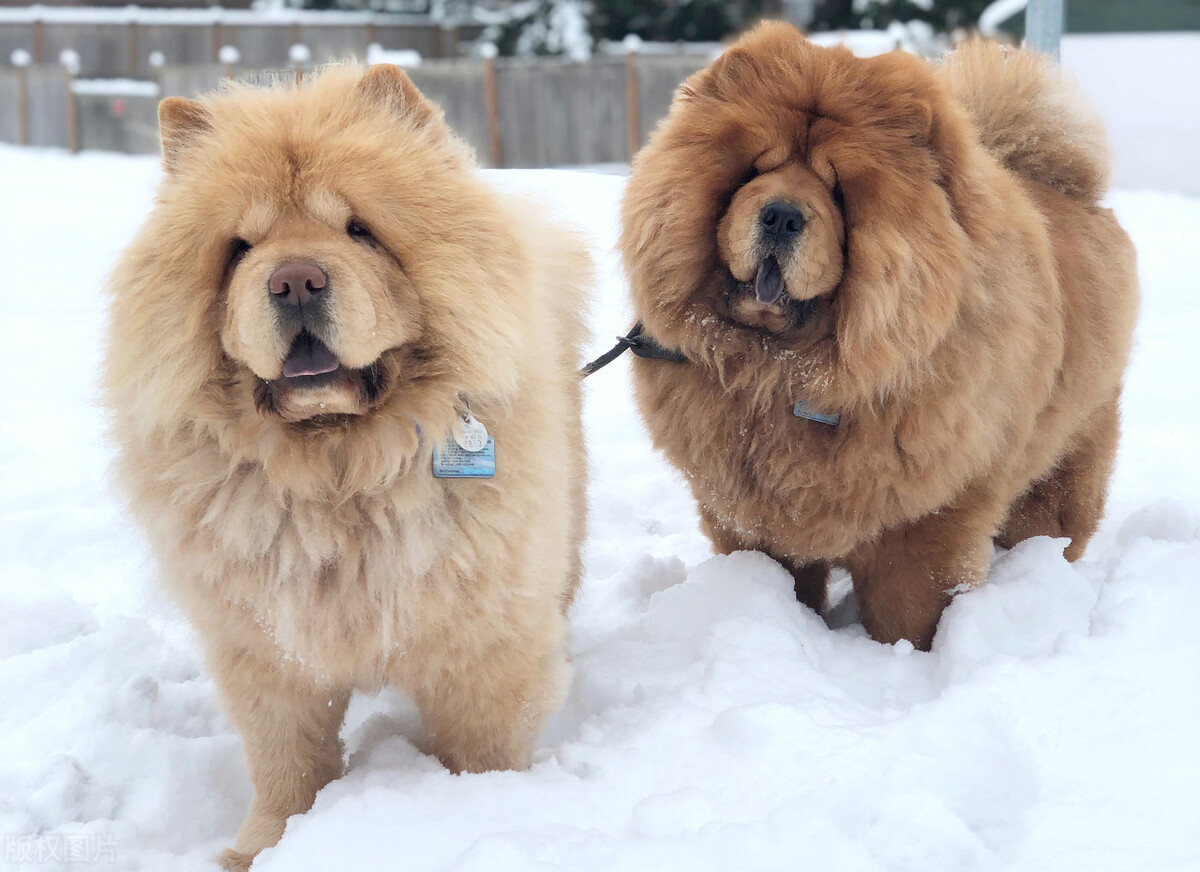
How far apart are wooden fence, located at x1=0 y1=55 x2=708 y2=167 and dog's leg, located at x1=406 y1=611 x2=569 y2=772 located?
10.5 metres

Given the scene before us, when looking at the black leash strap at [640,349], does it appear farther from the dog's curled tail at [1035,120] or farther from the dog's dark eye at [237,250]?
the dog's curled tail at [1035,120]

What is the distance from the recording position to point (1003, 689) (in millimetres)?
2207

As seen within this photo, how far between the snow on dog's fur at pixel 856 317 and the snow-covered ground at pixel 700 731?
0.78 ft

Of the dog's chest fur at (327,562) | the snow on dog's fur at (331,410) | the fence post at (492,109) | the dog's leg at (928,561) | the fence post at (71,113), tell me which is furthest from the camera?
the fence post at (71,113)

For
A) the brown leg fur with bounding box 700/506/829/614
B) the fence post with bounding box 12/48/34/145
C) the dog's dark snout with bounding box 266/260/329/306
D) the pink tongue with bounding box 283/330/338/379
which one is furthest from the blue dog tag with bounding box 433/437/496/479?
the fence post with bounding box 12/48/34/145

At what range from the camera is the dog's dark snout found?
1729mm

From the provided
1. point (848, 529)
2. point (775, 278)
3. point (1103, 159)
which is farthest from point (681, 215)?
point (1103, 159)

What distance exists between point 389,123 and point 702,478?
48.9 inches

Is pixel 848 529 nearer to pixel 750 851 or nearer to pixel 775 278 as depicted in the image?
pixel 775 278

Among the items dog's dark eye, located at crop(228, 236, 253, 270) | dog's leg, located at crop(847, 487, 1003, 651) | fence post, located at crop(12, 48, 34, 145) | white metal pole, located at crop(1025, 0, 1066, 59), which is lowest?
dog's leg, located at crop(847, 487, 1003, 651)

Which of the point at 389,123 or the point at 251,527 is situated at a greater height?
the point at 389,123

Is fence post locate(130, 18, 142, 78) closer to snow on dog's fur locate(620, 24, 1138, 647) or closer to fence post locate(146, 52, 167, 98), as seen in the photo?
fence post locate(146, 52, 167, 98)

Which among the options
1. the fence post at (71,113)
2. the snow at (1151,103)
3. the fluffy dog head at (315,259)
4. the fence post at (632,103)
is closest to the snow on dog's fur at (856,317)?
the fluffy dog head at (315,259)

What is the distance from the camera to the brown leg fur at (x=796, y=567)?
117 inches
